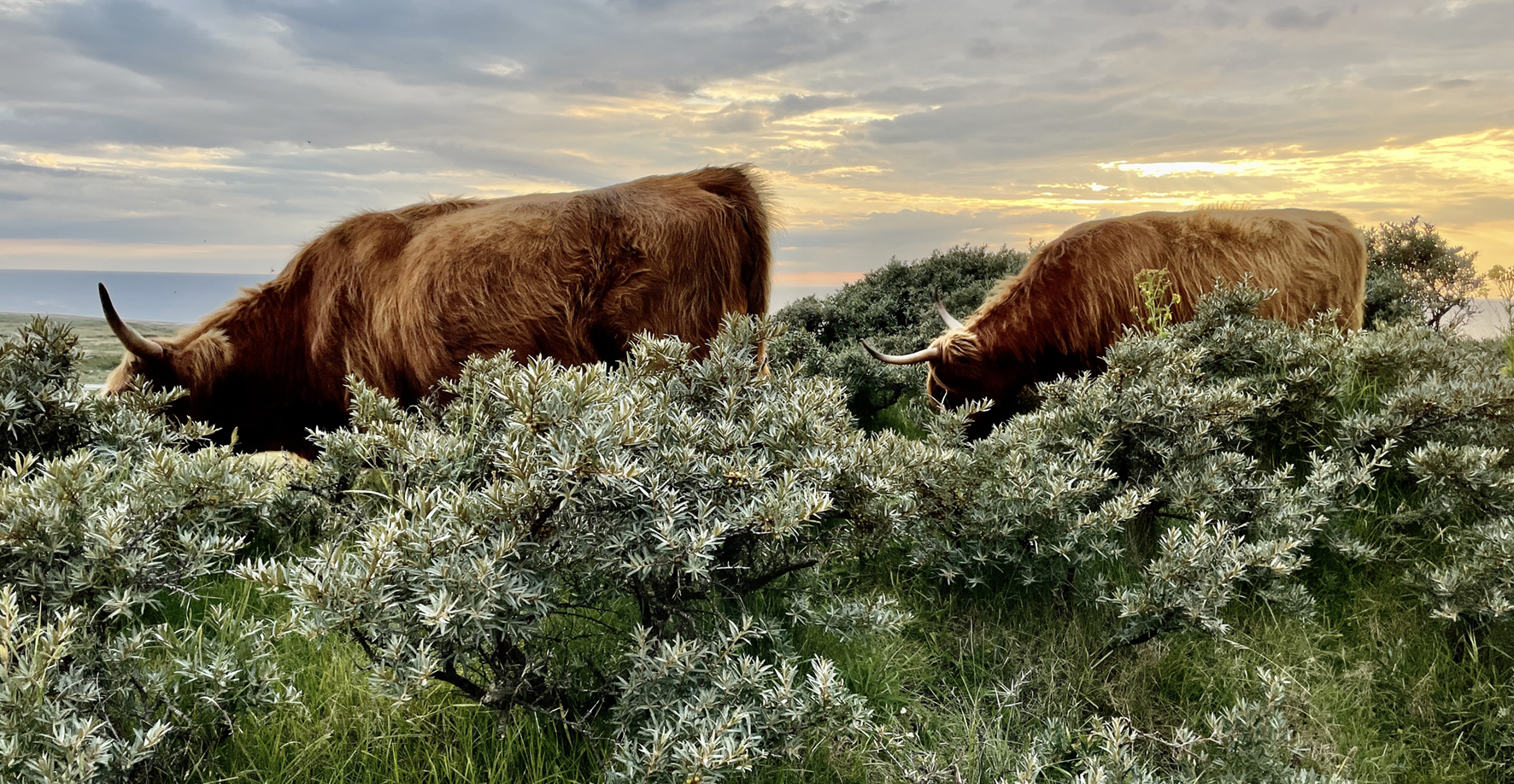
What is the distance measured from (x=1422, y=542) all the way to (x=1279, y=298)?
143 inches

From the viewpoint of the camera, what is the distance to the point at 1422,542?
3.55 m

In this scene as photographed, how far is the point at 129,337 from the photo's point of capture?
4.69m

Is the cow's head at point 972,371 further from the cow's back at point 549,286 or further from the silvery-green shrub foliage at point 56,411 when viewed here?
the silvery-green shrub foliage at point 56,411

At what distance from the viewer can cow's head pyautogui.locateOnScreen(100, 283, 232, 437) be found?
4.86 metres

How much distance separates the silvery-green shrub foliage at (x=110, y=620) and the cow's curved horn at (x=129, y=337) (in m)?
2.28

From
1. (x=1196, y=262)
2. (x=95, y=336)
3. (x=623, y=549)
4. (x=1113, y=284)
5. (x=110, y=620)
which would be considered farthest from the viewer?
(x=1196, y=262)

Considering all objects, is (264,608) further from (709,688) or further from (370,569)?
(709,688)

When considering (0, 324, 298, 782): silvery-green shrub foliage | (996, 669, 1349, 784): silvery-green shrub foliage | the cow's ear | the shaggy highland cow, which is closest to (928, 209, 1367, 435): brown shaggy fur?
the shaggy highland cow

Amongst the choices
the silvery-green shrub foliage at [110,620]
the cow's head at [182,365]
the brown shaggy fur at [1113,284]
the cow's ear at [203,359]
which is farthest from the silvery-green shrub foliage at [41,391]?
the brown shaggy fur at [1113,284]

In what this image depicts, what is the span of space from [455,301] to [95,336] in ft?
6.41

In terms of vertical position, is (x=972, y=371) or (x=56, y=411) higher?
(x=56, y=411)

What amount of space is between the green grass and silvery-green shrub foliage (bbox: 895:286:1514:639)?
323 cm

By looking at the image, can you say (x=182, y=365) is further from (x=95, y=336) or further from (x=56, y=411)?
(x=56, y=411)

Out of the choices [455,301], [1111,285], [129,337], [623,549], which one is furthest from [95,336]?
[1111,285]
